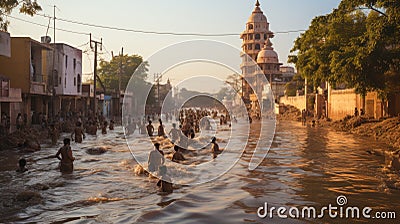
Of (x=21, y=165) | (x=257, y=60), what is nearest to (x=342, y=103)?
(x=21, y=165)

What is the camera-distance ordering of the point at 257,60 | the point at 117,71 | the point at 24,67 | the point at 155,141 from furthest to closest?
the point at 257,60, the point at 117,71, the point at 24,67, the point at 155,141

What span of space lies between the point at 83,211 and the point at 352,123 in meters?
22.1

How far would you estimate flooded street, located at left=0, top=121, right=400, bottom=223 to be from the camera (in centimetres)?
828

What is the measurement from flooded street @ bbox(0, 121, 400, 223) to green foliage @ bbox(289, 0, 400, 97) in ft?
16.0

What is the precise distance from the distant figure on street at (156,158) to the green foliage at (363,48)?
397 inches

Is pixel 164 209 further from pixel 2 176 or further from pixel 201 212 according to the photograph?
pixel 2 176

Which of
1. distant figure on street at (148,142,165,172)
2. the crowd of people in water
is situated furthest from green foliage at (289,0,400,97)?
distant figure on street at (148,142,165,172)

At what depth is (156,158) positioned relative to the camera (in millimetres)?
11562

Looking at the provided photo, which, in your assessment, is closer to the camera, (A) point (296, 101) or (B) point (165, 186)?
(B) point (165, 186)

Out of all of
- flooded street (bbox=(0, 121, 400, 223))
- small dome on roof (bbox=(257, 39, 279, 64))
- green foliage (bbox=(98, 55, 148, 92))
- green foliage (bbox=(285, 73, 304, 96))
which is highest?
small dome on roof (bbox=(257, 39, 279, 64))

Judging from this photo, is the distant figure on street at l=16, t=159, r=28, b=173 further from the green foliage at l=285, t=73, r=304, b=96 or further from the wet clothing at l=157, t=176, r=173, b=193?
the green foliage at l=285, t=73, r=304, b=96

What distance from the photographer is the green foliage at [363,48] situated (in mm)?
16562

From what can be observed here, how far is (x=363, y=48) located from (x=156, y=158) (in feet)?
38.0

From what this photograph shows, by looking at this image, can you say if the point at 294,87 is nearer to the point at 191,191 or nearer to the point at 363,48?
the point at 363,48
